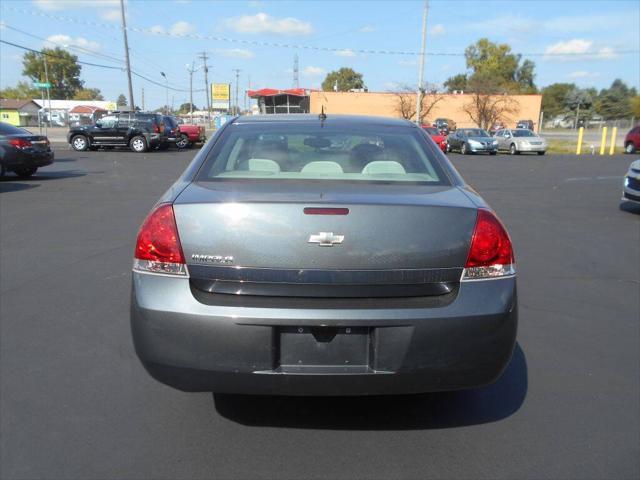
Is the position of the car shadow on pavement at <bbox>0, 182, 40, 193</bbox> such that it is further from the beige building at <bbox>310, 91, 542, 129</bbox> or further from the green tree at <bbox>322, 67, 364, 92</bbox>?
the green tree at <bbox>322, 67, 364, 92</bbox>

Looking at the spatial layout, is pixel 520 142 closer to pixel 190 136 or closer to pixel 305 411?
pixel 190 136

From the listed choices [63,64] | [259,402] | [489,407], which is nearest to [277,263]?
[259,402]

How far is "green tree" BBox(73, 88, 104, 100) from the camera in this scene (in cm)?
12368

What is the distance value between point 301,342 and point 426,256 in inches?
26.7

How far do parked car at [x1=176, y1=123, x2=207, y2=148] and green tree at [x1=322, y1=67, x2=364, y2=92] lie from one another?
10039 centimetres

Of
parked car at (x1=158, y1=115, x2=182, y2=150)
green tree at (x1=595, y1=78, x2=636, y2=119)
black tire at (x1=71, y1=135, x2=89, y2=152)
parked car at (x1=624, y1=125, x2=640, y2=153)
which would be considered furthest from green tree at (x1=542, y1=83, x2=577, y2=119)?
black tire at (x1=71, y1=135, x2=89, y2=152)

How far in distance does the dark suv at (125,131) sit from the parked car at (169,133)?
1.04ft

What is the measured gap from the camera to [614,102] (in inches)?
3947

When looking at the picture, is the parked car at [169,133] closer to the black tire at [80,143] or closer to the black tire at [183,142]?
the black tire at [183,142]

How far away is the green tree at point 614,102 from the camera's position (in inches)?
3696

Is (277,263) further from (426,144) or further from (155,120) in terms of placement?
(155,120)

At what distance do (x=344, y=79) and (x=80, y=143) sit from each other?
112m

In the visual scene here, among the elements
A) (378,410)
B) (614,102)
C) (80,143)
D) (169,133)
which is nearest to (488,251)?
(378,410)

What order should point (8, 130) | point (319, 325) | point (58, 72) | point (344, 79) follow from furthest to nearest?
point (344, 79) → point (58, 72) → point (8, 130) → point (319, 325)
